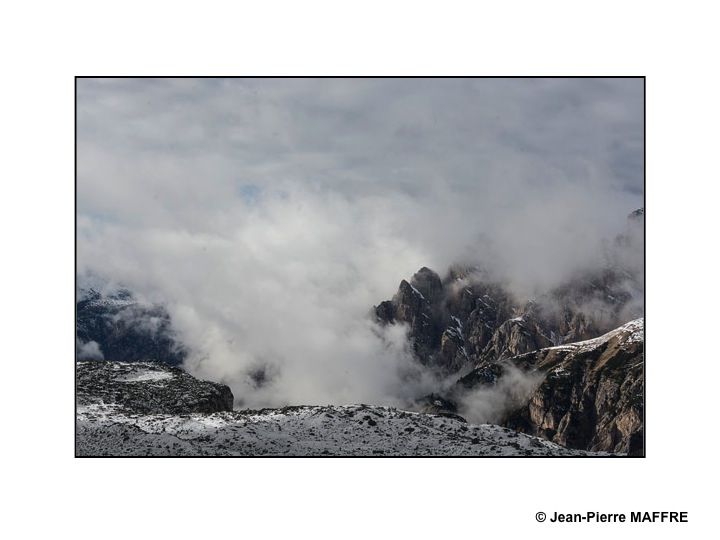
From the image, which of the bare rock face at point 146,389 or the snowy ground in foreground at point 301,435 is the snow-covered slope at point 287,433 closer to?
the snowy ground in foreground at point 301,435

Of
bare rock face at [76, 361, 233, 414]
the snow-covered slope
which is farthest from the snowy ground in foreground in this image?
bare rock face at [76, 361, 233, 414]

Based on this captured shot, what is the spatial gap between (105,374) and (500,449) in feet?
119

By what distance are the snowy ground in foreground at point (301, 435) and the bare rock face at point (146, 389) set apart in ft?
12.0

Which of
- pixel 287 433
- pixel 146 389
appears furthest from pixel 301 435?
pixel 146 389

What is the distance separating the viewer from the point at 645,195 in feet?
129

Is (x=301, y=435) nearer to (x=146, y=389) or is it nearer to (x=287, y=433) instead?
(x=287, y=433)

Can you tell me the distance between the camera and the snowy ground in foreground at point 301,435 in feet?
140

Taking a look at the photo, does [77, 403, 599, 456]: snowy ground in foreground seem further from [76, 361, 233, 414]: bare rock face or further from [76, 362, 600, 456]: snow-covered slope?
[76, 361, 233, 414]: bare rock face

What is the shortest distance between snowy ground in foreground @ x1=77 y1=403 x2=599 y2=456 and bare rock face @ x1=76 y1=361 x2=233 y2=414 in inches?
144

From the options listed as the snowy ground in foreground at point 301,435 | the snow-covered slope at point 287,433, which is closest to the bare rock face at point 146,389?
the snow-covered slope at point 287,433

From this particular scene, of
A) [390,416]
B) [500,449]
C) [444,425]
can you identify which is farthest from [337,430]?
[500,449]

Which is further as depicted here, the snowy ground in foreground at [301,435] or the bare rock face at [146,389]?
the bare rock face at [146,389]

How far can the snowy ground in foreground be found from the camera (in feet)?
140
